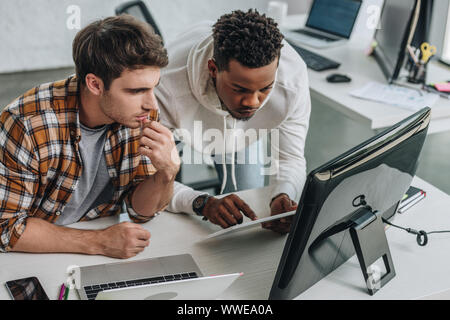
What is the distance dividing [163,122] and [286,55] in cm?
47

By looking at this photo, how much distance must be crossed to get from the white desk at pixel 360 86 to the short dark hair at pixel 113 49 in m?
1.05

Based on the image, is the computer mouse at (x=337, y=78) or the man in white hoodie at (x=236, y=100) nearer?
the man in white hoodie at (x=236, y=100)

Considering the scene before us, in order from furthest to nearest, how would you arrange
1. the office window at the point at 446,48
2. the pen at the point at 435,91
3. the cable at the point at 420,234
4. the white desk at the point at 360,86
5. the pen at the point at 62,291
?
the office window at the point at 446,48 < the pen at the point at 435,91 < the white desk at the point at 360,86 < the cable at the point at 420,234 < the pen at the point at 62,291

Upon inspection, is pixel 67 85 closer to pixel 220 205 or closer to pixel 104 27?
pixel 104 27

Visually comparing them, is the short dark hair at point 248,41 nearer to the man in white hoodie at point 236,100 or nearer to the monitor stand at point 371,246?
the man in white hoodie at point 236,100

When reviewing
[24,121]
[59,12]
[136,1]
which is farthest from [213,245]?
[59,12]

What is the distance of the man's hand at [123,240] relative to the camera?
1.17 m

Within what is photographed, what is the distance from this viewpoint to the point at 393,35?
2.40m

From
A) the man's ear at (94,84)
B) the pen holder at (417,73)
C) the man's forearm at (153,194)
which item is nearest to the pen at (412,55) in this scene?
the pen holder at (417,73)

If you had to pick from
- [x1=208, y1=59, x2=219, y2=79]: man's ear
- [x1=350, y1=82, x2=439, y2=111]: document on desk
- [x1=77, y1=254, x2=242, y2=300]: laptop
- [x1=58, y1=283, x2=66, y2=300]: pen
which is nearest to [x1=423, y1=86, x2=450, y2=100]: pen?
[x1=350, y1=82, x2=439, y2=111]: document on desk

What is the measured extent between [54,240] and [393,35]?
1.89 metres

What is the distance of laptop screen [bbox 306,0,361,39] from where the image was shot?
270 cm

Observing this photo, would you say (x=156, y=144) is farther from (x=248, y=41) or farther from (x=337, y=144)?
(x=337, y=144)

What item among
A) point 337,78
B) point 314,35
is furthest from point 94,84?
point 314,35
